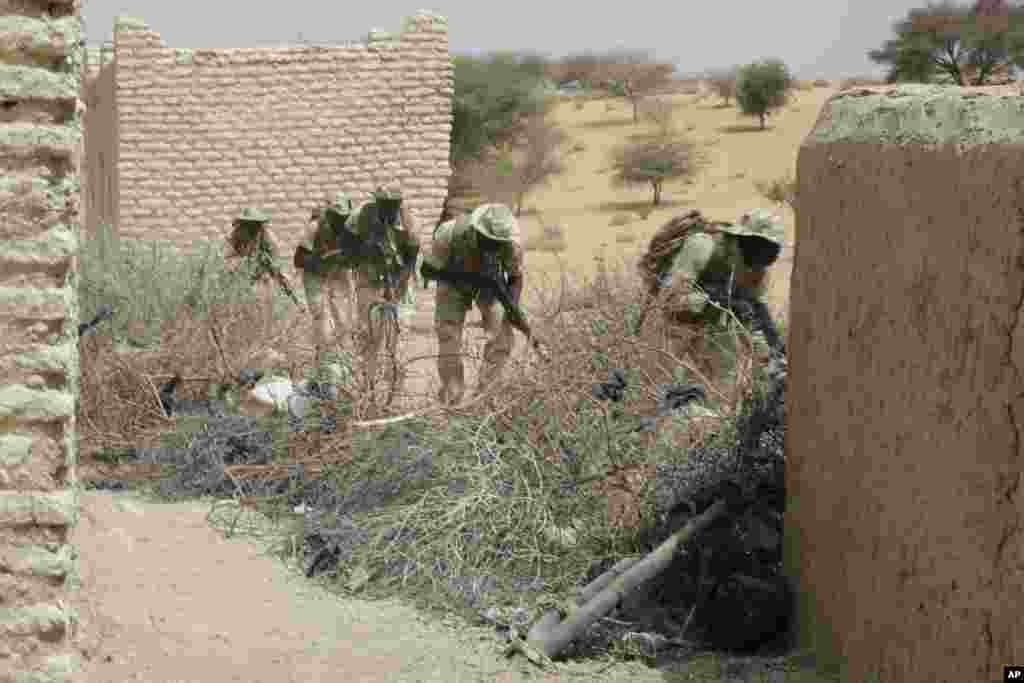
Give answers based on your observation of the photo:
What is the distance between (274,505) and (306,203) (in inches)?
324

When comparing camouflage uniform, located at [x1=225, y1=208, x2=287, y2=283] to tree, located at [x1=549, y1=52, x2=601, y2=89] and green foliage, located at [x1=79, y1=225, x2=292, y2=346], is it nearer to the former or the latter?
green foliage, located at [x1=79, y1=225, x2=292, y2=346]

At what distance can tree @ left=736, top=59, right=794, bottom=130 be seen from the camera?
138ft

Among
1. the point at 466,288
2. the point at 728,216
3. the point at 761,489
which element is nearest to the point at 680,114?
the point at 728,216

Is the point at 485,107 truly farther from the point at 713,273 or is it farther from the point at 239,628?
the point at 239,628

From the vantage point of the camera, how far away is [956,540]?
12.1 ft

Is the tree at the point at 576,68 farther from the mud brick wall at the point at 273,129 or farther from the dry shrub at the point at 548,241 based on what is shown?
the mud brick wall at the point at 273,129

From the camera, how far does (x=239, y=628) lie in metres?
5.61

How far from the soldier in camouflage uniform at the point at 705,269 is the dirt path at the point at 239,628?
2358 mm

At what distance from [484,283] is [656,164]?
27071 millimetres

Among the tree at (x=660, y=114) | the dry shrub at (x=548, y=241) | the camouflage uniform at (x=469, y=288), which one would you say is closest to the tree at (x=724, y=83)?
the tree at (x=660, y=114)

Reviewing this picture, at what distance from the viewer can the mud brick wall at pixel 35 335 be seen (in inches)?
145

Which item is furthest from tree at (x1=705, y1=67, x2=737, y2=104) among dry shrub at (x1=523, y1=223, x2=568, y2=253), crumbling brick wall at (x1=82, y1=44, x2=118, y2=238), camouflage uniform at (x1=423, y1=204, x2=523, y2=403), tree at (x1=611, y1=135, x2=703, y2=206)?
→ camouflage uniform at (x1=423, y1=204, x2=523, y2=403)

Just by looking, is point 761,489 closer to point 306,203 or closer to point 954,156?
point 954,156

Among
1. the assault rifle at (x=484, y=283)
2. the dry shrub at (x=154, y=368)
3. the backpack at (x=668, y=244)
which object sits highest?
the backpack at (x=668, y=244)
